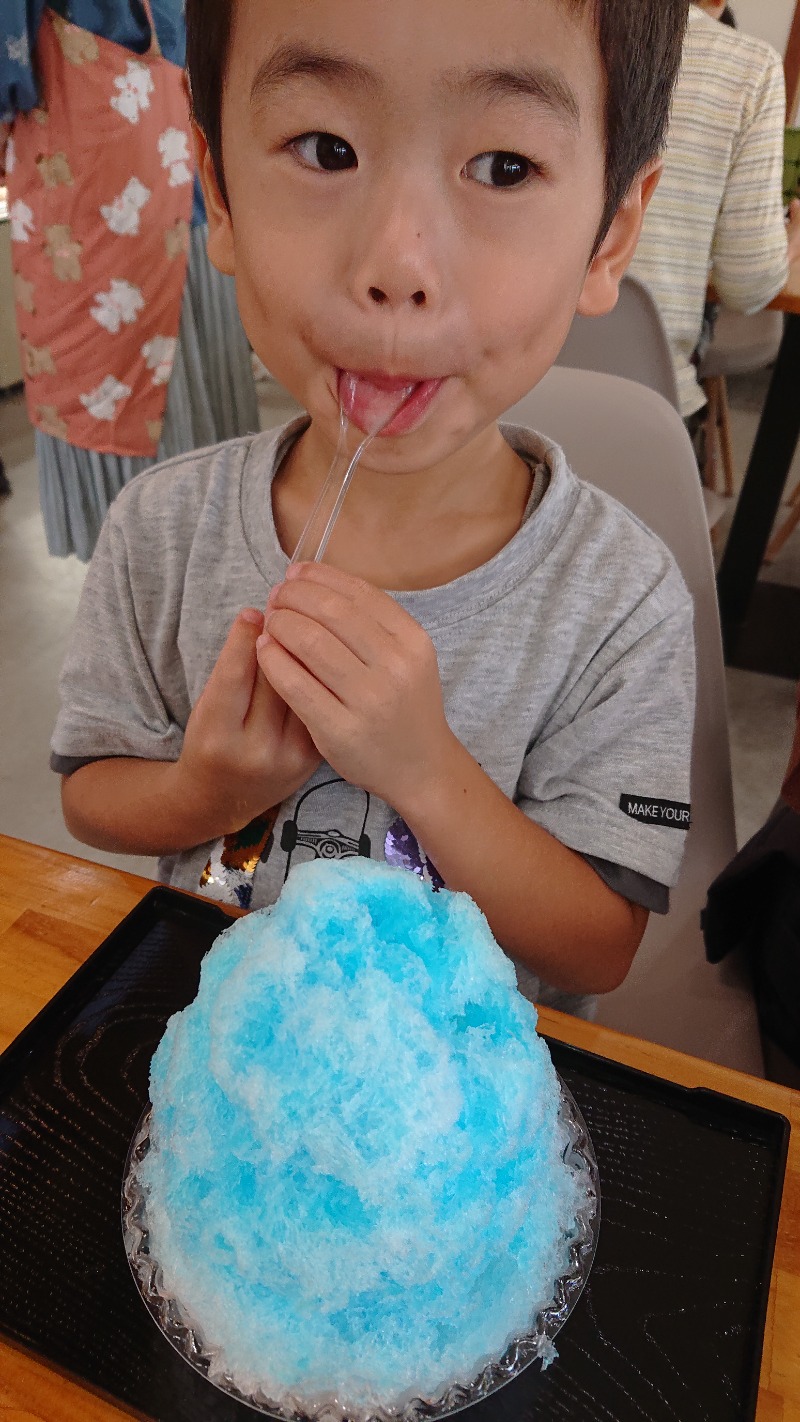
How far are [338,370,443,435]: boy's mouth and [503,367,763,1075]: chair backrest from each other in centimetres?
51

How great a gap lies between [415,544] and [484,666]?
4.8 inches

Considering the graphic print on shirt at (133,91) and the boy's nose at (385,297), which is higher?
the boy's nose at (385,297)

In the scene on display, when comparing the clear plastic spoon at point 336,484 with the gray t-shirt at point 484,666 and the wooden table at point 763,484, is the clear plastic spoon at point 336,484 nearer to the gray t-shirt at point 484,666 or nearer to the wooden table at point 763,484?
the gray t-shirt at point 484,666

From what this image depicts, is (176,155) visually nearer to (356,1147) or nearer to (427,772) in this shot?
(427,772)

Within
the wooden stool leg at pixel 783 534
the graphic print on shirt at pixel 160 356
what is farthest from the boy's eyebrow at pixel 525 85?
the wooden stool leg at pixel 783 534

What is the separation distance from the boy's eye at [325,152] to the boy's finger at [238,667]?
0.26 metres

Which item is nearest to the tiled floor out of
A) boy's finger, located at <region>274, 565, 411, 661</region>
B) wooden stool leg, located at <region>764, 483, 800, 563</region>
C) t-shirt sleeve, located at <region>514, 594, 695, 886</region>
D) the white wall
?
wooden stool leg, located at <region>764, 483, 800, 563</region>

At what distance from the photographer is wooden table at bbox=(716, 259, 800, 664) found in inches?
88.9

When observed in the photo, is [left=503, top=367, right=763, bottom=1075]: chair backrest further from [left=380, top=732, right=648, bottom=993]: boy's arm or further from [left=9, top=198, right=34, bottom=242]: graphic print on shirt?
[left=9, top=198, right=34, bottom=242]: graphic print on shirt

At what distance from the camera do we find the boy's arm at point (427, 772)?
0.57 metres

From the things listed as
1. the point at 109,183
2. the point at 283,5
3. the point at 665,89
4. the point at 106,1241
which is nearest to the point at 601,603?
the point at 665,89

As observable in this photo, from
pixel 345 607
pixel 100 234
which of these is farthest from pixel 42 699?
pixel 345 607

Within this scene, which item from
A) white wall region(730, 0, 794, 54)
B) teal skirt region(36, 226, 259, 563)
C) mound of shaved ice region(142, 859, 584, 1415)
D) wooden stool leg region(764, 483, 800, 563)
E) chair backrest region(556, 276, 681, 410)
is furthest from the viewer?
white wall region(730, 0, 794, 54)

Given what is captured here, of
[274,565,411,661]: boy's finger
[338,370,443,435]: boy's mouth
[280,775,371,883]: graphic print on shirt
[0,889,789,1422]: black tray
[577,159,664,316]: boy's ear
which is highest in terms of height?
[577,159,664,316]: boy's ear
